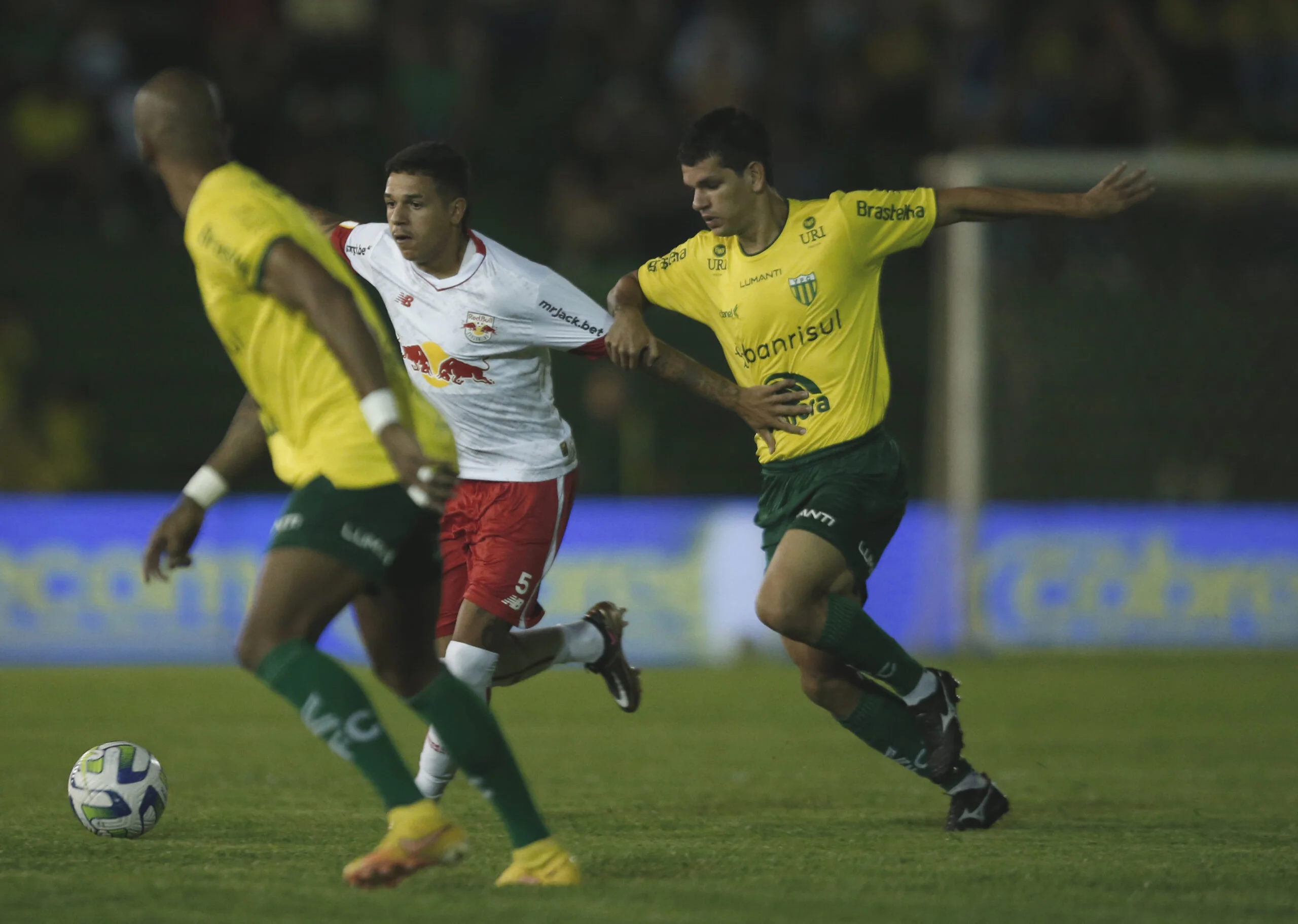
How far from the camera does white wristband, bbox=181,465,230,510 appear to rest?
4.95 meters

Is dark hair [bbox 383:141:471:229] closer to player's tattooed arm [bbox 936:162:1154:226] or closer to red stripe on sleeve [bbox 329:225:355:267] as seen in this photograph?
red stripe on sleeve [bbox 329:225:355:267]

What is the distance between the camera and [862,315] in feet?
21.6

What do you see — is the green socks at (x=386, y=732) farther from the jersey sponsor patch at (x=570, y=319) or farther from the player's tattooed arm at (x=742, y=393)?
the jersey sponsor patch at (x=570, y=319)

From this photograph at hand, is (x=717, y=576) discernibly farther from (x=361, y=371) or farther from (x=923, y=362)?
(x=361, y=371)

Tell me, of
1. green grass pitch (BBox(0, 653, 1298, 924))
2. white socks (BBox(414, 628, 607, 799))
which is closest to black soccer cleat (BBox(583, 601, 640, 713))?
green grass pitch (BBox(0, 653, 1298, 924))

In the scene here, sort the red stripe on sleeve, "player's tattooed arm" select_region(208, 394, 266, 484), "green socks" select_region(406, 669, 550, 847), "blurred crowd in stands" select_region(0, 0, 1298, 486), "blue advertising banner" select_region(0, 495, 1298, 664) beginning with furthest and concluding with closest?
"blurred crowd in stands" select_region(0, 0, 1298, 486) < "blue advertising banner" select_region(0, 495, 1298, 664) < the red stripe on sleeve < "player's tattooed arm" select_region(208, 394, 266, 484) < "green socks" select_region(406, 669, 550, 847)

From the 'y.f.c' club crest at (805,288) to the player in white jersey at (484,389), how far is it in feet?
1.17

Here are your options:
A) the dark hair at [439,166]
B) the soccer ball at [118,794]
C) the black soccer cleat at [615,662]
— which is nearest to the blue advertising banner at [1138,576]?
the black soccer cleat at [615,662]

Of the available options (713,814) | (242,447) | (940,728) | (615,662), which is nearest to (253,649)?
(242,447)

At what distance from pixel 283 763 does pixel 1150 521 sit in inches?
320

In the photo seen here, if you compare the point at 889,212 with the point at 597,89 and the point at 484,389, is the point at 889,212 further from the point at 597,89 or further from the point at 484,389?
the point at 597,89

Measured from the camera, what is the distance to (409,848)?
457cm

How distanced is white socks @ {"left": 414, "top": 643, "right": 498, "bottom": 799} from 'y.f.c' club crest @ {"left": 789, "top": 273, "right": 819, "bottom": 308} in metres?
1.69

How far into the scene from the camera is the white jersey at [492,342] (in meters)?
6.48
